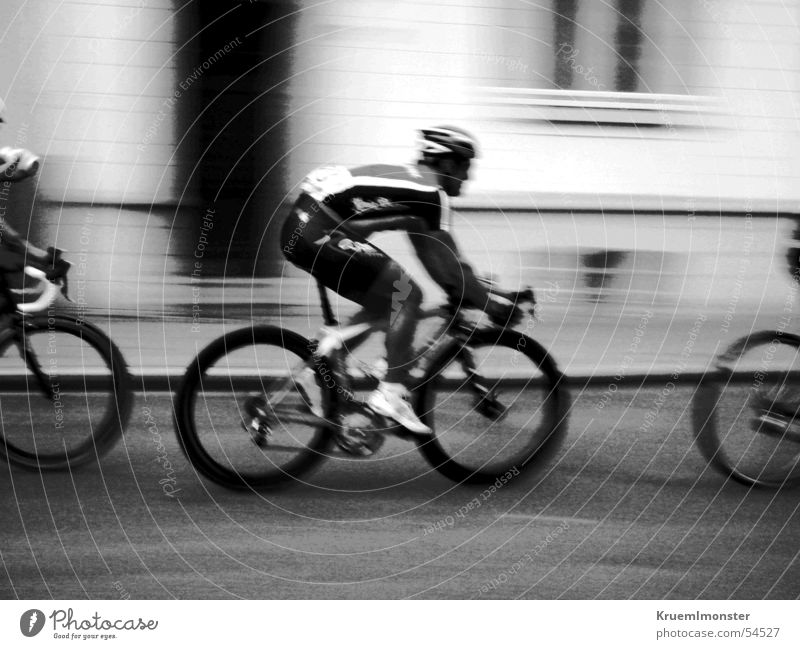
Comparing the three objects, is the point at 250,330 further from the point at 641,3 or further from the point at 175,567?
the point at 641,3

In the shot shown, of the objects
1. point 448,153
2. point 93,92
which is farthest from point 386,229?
point 93,92

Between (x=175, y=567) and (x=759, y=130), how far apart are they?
2877 millimetres

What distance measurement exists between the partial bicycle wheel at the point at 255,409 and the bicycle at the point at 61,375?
34 cm

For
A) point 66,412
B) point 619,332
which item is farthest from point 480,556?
point 66,412

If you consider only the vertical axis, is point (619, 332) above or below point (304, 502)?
above

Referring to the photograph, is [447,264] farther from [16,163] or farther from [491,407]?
[16,163]

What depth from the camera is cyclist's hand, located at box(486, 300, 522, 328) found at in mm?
4160

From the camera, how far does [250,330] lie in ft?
13.6

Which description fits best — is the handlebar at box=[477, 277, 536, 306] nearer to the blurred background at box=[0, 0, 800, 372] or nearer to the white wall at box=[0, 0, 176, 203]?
the blurred background at box=[0, 0, 800, 372]

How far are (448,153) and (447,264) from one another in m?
0.43

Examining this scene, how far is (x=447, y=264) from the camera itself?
4.13 metres

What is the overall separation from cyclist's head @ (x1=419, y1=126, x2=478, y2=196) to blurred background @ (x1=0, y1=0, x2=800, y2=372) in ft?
0.17

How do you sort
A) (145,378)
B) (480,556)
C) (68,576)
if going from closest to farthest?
(68,576) → (480,556) → (145,378)

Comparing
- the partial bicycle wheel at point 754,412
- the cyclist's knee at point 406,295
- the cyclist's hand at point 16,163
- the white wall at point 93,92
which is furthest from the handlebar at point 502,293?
the cyclist's hand at point 16,163
